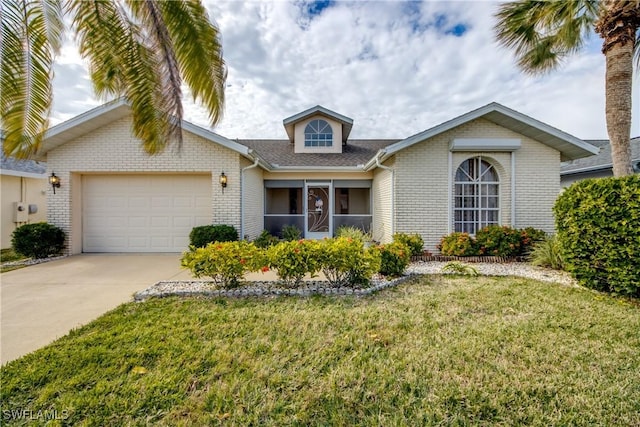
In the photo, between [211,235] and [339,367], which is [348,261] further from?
[211,235]

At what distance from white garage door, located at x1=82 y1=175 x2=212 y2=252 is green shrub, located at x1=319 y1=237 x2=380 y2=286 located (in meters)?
5.85

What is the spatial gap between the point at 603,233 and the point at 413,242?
13.2 feet

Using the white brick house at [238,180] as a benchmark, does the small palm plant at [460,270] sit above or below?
below

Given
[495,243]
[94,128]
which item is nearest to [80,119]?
[94,128]

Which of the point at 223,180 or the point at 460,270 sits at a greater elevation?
the point at 223,180

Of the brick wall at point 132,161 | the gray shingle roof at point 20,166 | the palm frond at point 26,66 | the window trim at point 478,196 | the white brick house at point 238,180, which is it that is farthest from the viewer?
the gray shingle roof at point 20,166

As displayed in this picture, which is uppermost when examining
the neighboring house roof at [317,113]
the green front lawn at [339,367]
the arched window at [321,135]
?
the neighboring house roof at [317,113]

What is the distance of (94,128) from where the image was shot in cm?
891

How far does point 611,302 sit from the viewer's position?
4.81 meters

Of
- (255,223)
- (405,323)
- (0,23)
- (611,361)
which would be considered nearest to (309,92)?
(255,223)

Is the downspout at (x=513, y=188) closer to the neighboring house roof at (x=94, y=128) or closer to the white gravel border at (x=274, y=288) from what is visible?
the white gravel border at (x=274, y=288)

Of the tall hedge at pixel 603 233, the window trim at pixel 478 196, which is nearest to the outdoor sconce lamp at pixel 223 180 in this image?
the window trim at pixel 478 196

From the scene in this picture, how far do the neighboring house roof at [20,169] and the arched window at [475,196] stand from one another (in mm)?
15960

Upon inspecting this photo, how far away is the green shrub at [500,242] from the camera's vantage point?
8075 millimetres
